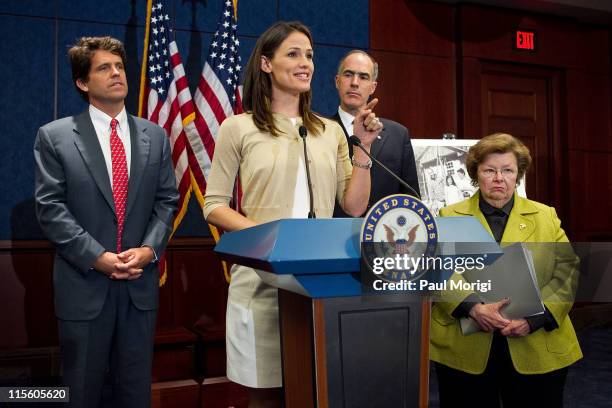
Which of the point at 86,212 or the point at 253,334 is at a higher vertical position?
the point at 86,212

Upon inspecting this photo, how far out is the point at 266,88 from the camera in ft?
5.59

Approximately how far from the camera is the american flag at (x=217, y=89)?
142 inches

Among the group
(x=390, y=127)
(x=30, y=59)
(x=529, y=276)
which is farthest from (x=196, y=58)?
(x=529, y=276)

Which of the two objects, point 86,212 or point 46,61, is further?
point 46,61

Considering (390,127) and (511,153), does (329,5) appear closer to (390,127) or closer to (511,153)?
(390,127)

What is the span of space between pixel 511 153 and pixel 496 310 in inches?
20.2

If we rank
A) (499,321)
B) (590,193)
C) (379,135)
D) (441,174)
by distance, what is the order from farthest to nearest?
(590,193) → (441,174) → (379,135) → (499,321)

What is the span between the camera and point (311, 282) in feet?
3.59

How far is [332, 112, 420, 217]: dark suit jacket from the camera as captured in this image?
8.34ft

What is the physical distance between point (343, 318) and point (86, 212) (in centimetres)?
134

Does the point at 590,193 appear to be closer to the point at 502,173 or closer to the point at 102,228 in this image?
the point at 502,173

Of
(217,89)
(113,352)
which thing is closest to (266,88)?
(113,352)

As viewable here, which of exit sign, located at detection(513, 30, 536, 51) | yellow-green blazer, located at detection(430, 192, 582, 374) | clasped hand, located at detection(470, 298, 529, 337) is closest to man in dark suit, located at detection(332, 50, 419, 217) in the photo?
yellow-green blazer, located at detection(430, 192, 582, 374)

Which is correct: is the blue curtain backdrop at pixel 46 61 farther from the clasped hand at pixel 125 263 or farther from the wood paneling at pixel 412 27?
the clasped hand at pixel 125 263
